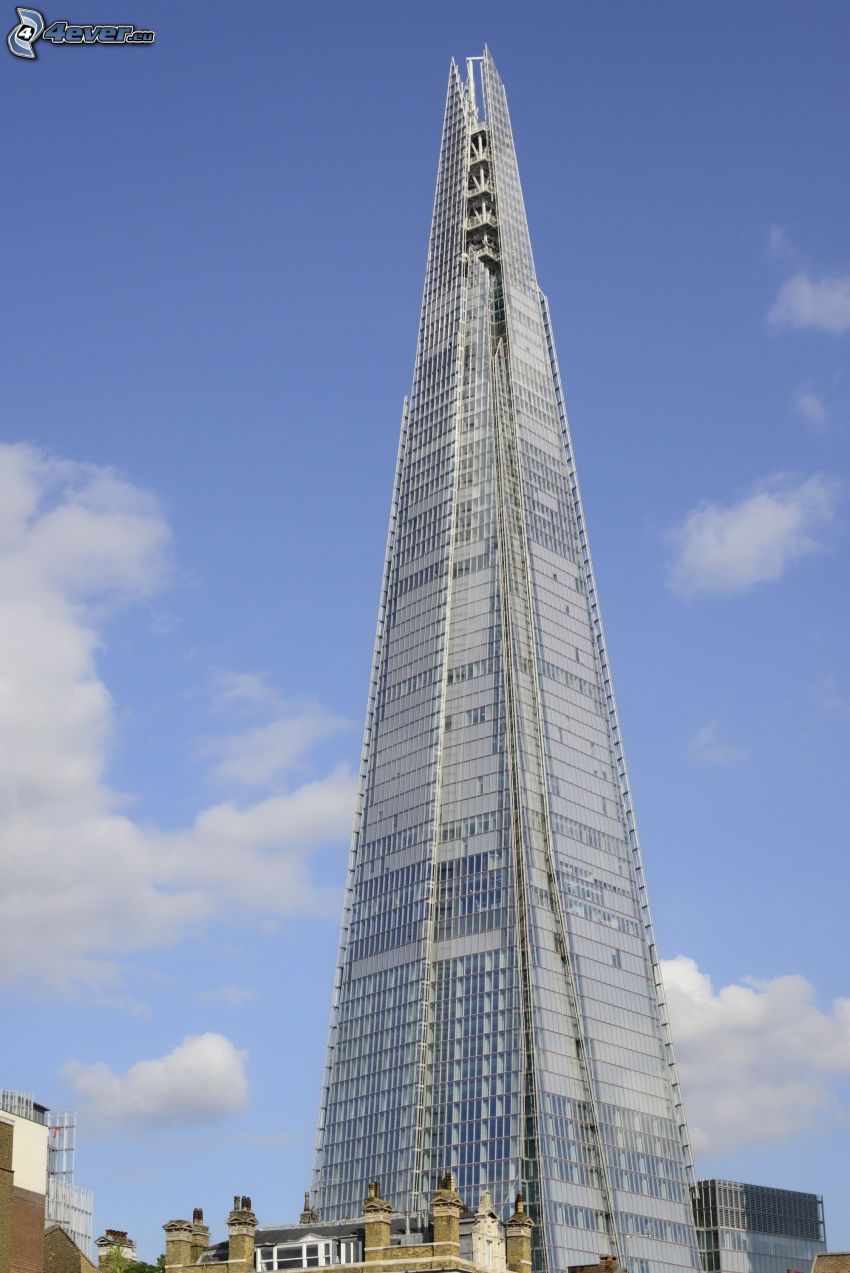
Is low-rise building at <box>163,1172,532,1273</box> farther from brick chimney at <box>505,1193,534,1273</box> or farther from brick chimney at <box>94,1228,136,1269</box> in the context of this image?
brick chimney at <box>94,1228,136,1269</box>

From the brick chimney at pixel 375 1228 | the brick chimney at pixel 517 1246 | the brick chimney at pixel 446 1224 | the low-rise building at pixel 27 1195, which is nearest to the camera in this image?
the brick chimney at pixel 446 1224

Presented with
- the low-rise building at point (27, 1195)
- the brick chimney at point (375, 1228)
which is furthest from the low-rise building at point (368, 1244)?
the low-rise building at point (27, 1195)

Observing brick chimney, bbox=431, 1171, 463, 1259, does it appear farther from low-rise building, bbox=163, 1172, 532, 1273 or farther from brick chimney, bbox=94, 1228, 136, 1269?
brick chimney, bbox=94, 1228, 136, 1269

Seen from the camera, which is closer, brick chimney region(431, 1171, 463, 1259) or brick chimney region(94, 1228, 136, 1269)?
brick chimney region(431, 1171, 463, 1259)

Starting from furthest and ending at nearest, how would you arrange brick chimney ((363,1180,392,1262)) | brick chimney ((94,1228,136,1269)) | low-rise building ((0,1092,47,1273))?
brick chimney ((94,1228,136,1269)), low-rise building ((0,1092,47,1273)), brick chimney ((363,1180,392,1262))

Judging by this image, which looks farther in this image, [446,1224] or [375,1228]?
[375,1228]

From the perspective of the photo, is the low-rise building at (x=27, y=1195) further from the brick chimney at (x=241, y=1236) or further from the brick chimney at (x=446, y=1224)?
the brick chimney at (x=446, y=1224)

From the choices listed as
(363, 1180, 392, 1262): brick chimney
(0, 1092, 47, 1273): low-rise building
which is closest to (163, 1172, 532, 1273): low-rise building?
(363, 1180, 392, 1262): brick chimney

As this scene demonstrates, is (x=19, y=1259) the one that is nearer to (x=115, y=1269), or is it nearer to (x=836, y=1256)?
(x=115, y=1269)

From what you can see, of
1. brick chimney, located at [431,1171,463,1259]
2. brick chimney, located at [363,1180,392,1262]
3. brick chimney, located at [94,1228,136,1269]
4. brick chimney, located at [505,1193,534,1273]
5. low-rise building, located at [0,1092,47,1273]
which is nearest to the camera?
brick chimney, located at [431,1171,463,1259]

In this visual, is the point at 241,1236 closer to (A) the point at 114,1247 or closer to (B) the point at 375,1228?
(B) the point at 375,1228

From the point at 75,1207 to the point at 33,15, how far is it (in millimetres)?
122587

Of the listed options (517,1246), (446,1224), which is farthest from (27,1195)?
(517,1246)

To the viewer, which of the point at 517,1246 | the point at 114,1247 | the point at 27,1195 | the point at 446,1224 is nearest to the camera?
the point at 446,1224
